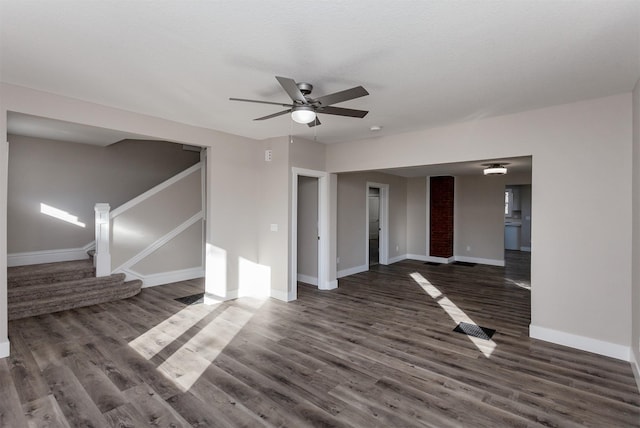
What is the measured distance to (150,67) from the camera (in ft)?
8.79

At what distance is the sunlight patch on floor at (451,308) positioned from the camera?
134 inches

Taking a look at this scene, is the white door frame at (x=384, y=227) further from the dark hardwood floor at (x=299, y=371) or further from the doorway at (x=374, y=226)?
the dark hardwood floor at (x=299, y=371)

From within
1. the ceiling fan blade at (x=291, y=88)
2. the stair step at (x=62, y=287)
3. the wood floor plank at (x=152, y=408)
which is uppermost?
the ceiling fan blade at (x=291, y=88)

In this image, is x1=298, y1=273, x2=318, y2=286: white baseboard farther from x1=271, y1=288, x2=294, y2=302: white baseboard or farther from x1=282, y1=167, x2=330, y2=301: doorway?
x1=271, y1=288, x2=294, y2=302: white baseboard

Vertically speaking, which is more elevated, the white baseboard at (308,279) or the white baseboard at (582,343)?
the white baseboard at (308,279)

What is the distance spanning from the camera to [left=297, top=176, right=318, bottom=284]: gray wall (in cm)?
594

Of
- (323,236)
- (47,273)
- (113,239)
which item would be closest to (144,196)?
(113,239)

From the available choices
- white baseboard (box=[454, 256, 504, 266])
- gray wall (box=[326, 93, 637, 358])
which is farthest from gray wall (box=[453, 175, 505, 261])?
gray wall (box=[326, 93, 637, 358])

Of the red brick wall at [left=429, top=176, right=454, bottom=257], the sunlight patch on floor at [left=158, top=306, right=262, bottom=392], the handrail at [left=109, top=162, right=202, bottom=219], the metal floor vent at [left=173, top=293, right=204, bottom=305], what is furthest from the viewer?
the red brick wall at [left=429, top=176, right=454, bottom=257]

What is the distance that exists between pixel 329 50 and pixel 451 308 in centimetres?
398

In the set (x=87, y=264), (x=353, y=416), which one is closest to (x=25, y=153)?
(x=87, y=264)

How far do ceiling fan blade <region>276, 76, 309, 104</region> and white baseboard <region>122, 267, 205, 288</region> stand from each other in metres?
4.71

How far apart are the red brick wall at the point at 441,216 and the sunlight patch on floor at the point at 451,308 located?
189 cm

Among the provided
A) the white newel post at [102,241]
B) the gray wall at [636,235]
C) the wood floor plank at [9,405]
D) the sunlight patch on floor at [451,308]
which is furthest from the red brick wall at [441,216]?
the wood floor plank at [9,405]
